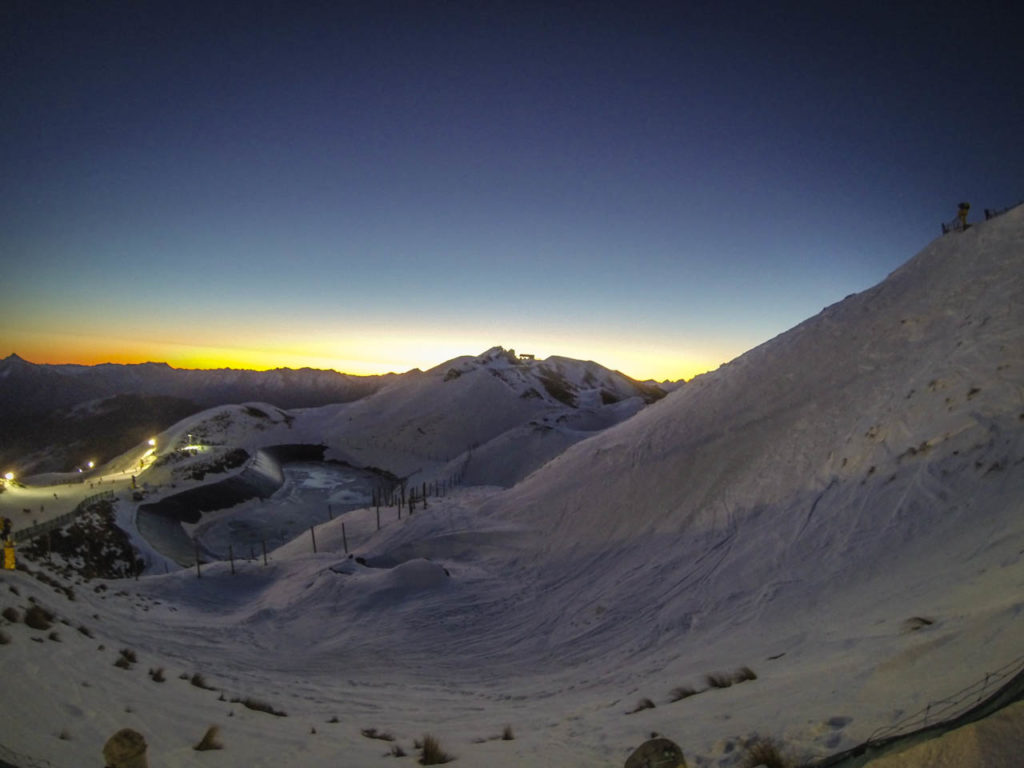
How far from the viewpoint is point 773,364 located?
89.6 feet

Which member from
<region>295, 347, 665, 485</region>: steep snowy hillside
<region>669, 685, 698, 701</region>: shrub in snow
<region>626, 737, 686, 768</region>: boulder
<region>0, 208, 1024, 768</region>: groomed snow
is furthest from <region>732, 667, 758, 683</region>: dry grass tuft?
<region>295, 347, 665, 485</region>: steep snowy hillside

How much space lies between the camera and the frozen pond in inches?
1726

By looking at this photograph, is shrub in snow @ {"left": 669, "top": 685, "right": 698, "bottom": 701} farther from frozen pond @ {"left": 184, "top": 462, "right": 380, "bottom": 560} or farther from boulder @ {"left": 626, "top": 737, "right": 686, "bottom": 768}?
frozen pond @ {"left": 184, "top": 462, "right": 380, "bottom": 560}

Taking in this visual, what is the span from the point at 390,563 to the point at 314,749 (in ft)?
64.5

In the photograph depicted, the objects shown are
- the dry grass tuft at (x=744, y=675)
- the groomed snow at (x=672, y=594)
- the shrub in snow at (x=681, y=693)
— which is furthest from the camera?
the shrub in snow at (x=681, y=693)

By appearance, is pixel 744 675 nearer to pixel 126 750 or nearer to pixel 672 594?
pixel 126 750

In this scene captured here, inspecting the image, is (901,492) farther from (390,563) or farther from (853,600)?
(390,563)

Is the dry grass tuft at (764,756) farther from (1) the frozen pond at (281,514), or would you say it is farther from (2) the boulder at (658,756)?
(1) the frozen pond at (281,514)

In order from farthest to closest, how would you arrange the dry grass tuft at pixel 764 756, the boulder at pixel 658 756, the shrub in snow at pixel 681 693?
1. the shrub in snow at pixel 681 693
2. the dry grass tuft at pixel 764 756
3. the boulder at pixel 658 756

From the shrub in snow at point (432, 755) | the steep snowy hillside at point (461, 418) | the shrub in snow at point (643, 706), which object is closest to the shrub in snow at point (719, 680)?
the shrub in snow at point (643, 706)

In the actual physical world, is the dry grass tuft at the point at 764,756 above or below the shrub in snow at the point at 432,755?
above

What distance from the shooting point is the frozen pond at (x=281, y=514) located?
43.8 metres

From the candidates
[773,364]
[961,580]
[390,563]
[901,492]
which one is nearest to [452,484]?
[390,563]

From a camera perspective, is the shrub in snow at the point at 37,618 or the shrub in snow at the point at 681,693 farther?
the shrub in snow at the point at 37,618
